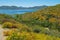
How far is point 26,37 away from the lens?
1524 cm

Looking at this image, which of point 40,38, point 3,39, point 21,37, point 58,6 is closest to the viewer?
point 21,37

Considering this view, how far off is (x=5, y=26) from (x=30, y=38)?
9023 millimetres

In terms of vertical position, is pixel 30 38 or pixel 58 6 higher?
pixel 30 38

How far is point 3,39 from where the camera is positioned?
55.9ft

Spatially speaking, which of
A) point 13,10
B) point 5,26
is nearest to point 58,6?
point 13,10

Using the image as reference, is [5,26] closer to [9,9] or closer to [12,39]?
[12,39]

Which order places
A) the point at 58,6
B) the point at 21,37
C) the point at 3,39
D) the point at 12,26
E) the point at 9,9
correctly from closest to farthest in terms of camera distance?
1. the point at 21,37
2. the point at 3,39
3. the point at 12,26
4. the point at 9,9
5. the point at 58,6

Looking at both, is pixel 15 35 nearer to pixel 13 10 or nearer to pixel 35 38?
pixel 35 38

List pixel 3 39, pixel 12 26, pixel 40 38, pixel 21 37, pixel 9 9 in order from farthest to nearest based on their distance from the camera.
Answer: pixel 9 9 → pixel 12 26 → pixel 3 39 → pixel 40 38 → pixel 21 37

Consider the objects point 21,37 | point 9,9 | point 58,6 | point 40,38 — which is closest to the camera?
point 21,37

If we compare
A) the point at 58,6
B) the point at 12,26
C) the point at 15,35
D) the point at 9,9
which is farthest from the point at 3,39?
the point at 58,6

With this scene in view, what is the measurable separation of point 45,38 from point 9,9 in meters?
26.3

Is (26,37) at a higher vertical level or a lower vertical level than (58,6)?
higher

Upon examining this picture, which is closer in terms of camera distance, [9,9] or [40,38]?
[40,38]
